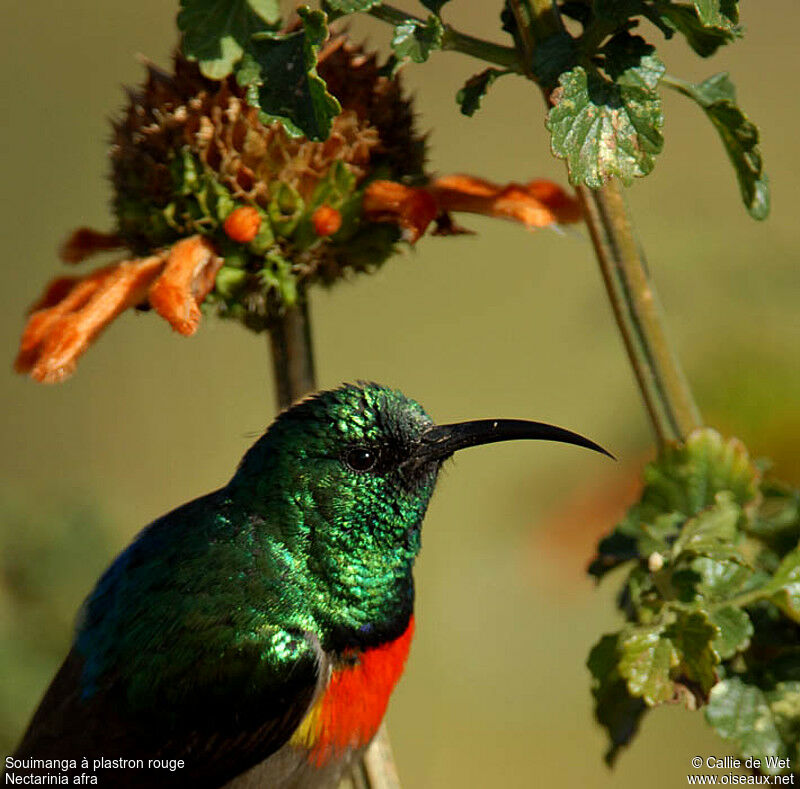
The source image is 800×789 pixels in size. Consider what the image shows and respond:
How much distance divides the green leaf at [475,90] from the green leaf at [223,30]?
0.19 metres

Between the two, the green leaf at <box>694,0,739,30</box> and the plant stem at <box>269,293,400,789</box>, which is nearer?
the green leaf at <box>694,0,739,30</box>

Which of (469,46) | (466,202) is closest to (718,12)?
(469,46)

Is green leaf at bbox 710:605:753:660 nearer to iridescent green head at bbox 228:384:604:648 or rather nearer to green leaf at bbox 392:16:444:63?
iridescent green head at bbox 228:384:604:648

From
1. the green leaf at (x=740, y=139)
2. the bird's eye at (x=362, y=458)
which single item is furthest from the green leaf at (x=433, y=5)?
the bird's eye at (x=362, y=458)

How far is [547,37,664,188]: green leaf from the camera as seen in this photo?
98 centimetres

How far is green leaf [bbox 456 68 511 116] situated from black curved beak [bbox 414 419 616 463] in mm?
336

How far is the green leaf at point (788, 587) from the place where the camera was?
3.32 ft

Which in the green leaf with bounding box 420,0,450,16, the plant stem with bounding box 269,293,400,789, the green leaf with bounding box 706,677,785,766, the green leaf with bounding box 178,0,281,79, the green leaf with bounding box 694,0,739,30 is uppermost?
the green leaf with bounding box 178,0,281,79

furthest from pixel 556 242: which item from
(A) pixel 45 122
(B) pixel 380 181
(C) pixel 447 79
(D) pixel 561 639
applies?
(B) pixel 380 181

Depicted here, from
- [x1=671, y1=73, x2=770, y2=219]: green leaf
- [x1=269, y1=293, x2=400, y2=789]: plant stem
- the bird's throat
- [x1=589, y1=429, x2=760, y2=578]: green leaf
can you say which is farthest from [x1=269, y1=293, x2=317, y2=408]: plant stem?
[x1=671, y1=73, x2=770, y2=219]: green leaf

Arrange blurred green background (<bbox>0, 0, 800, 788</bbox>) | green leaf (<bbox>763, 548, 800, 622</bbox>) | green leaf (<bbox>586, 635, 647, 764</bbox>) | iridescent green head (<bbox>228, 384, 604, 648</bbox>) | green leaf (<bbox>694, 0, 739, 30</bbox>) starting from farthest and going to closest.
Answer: blurred green background (<bbox>0, 0, 800, 788</bbox>), iridescent green head (<bbox>228, 384, 604, 648</bbox>), green leaf (<bbox>586, 635, 647, 764</bbox>), green leaf (<bbox>763, 548, 800, 622</bbox>), green leaf (<bbox>694, 0, 739, 30</bbox>)

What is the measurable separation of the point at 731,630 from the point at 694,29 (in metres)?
0.55

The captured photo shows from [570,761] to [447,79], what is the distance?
2.52m

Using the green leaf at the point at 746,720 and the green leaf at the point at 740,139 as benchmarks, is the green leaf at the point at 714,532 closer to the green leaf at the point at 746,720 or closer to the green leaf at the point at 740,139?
the green leaf at the point at 746,720
